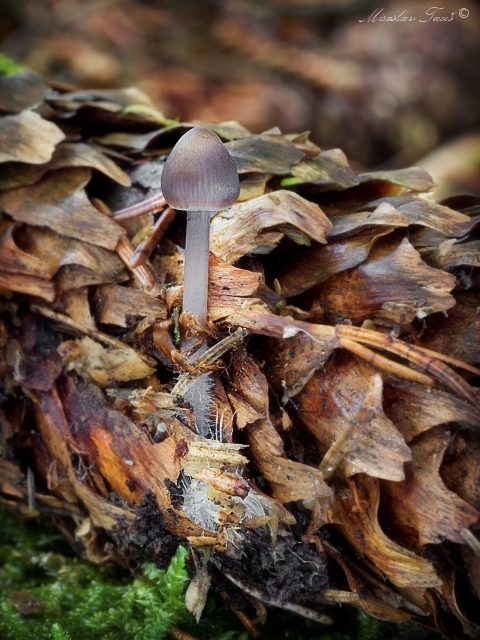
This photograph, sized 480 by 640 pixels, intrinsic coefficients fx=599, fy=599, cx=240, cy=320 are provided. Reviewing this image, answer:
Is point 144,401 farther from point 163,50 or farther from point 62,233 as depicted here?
point 163,50

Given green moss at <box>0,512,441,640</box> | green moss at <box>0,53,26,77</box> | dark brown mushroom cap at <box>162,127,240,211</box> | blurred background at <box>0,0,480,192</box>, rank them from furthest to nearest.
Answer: blurred background at <box>0,0,480,192</box> → green moss at <box>0,53,26,77</box> → green moss at <box>0,512,441,640</box> → dark brown mushroom cap at <box>162,127,240,211</box>

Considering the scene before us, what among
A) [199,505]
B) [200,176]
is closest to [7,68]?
[200,176]

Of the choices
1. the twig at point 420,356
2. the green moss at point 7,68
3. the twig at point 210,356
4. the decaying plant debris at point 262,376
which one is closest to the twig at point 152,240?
the decaying plant debris at point 262,376

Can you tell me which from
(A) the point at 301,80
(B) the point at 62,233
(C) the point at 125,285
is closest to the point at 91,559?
(C) the point at 125,285

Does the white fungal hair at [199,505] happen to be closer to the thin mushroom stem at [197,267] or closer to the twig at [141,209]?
the thin mushroom stem at [197,267]

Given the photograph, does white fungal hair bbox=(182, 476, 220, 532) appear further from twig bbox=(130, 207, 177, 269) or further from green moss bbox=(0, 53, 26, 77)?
green moss bbox=(0, 53, 26, 77)

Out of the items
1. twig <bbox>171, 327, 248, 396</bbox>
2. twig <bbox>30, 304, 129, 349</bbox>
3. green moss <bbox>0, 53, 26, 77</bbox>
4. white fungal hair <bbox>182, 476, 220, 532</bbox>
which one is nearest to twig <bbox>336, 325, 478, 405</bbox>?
twig <bbox>171, 327, 248, 396</bbox>
